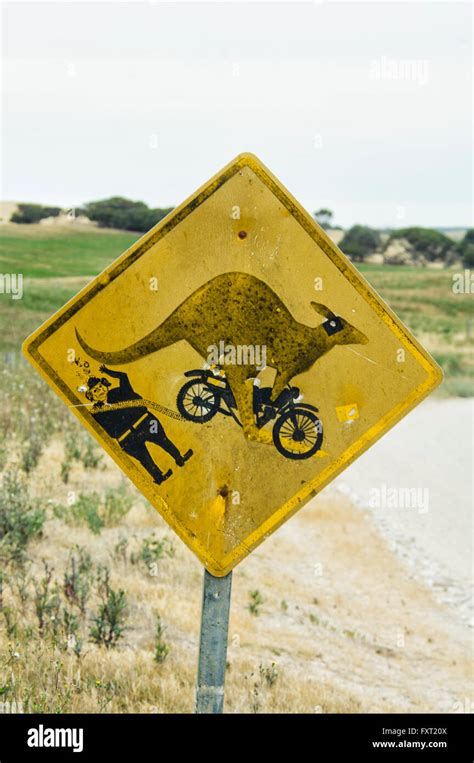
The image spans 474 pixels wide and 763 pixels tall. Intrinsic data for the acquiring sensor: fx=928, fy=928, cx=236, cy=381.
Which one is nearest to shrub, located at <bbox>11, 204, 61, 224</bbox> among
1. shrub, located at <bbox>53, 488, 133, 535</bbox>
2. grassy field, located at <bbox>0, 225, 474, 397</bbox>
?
grassy field, located at <bbox>0, 225, 474, 397</bbox>

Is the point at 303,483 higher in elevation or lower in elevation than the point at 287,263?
lower

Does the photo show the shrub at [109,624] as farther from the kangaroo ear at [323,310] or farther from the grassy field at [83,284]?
the grassy field at [83,284]

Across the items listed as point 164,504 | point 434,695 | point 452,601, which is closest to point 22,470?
point 452,601

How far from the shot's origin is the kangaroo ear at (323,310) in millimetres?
2418

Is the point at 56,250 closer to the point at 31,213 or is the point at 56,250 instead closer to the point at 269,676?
the point at 31,213

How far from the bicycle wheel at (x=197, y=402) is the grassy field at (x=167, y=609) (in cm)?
162

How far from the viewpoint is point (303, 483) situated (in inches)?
97.3

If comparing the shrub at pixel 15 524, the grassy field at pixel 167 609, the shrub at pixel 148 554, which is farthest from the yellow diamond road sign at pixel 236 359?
the shrub at pixel 148 554

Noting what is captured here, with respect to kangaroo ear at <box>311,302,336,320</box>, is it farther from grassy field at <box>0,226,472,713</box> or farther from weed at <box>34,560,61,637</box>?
weed at <box>34,560,61,637</box>

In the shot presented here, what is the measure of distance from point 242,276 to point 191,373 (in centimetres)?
28

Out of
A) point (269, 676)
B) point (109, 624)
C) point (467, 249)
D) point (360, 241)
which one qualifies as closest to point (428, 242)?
point (467, 249)

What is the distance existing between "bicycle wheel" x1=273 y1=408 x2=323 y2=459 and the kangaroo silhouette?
84mm

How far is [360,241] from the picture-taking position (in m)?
68.4

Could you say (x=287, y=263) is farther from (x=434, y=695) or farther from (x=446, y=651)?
(x=446, y=651)
